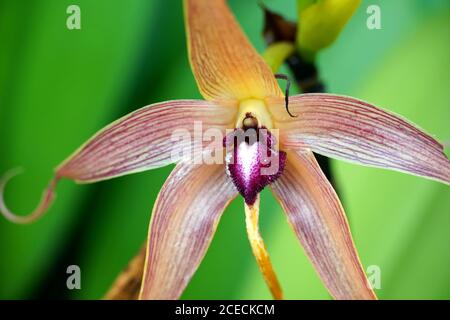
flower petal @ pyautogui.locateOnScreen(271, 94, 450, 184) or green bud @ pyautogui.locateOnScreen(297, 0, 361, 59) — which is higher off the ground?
green bud @ pyautogui.locateOnScreen(297, 0, 361, 59)

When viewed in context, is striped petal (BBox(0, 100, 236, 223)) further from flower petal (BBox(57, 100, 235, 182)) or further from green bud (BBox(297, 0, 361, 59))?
green bud (BBox(297, 0, 361, 59))

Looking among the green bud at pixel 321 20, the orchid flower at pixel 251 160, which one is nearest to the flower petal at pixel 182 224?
the orchid flower at pixel 251 160

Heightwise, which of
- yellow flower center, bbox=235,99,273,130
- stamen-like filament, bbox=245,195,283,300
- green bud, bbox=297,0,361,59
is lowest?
stamen-like filament, bbox=245,195,283,300

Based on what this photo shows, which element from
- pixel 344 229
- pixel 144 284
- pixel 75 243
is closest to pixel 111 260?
pixel 75 243

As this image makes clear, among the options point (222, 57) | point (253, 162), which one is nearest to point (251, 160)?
point (253, 162)

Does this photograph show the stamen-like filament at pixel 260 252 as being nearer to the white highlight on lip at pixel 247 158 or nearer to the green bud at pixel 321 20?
the white highlight on lip at pixel 247 158

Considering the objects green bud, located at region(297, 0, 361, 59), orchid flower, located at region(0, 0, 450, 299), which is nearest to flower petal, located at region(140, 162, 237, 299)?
orchid flower, located at region(0, 0, 450, 299)

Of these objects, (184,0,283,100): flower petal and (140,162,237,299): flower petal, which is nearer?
(184,0,283,100): flower petal

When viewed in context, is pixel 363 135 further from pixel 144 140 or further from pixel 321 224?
pixel 144 140
